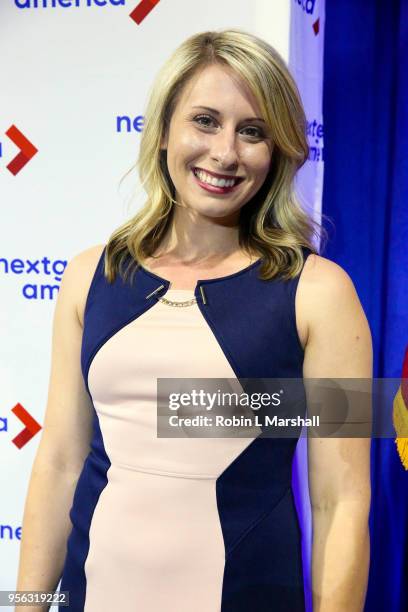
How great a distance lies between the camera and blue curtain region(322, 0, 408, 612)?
6.69 ft

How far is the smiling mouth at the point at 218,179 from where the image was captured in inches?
50.4

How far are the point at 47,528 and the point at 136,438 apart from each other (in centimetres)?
29

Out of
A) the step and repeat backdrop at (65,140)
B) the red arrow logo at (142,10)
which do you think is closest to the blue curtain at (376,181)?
the step and repeat backdrop at (65,140)

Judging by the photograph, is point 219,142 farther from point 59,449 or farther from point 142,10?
point 142,10

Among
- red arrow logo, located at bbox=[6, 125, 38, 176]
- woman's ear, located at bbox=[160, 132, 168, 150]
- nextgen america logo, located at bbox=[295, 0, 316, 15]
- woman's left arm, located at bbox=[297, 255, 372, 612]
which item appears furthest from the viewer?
red arrow logo, located at bbox=[6, 125, 38, 176]

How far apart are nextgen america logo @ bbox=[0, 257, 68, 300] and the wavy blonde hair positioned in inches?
24.1

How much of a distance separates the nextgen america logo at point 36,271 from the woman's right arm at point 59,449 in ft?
1.95

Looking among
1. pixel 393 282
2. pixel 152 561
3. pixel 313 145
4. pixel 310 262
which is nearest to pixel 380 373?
pixel 393 282

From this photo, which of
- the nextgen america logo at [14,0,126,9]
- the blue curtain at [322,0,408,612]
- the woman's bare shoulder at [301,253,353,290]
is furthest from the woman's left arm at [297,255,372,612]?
the nextgen america logo at [14,0,126,9]

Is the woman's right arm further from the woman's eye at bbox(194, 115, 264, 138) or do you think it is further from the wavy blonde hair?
the woman's eye at bbox(194, 115, 264, 138)

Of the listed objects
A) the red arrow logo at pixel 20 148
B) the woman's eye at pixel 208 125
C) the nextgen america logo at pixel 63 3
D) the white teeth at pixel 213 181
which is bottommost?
the white teeth at pixel 213 181

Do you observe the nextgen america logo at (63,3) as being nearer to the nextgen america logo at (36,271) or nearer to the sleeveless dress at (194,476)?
the nextgen america logo at (36,271)

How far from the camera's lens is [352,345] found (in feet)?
4.00

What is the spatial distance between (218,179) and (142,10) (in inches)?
31.3
